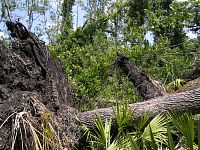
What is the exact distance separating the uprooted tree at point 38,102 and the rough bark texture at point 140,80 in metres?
1.98

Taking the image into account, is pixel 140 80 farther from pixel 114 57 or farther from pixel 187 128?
pixel 187 128

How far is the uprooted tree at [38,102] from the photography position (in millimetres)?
4957

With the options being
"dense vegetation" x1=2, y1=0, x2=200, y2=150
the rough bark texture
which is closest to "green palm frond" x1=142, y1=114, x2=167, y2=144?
"dense vegetation" x1=2, y1=0, x2=200, y2=150

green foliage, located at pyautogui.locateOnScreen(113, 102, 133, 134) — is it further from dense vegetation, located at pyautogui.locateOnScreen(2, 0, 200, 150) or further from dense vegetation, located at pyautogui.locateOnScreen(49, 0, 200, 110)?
dense vegetation, located at pyautogui.locateOnScreen(49, 0, 200, 110)

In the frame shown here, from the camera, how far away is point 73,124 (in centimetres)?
609

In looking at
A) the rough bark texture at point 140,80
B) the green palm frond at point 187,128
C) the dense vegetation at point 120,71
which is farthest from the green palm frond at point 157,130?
the rough bark texture at point 140,80

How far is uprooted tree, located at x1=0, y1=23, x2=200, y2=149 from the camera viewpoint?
4.96 m

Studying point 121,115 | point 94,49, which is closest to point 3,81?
point 121,115

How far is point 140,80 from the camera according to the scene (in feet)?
29.3

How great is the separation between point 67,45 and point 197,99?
24.8 ft

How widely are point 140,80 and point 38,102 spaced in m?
4.05

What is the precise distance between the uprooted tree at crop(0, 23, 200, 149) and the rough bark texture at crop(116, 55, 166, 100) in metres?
1.98

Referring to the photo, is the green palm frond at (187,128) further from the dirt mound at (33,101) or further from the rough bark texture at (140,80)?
the rough bark texture at (140,80)

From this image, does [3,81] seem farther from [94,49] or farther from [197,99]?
[94,49]
